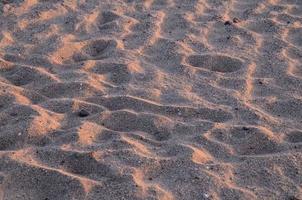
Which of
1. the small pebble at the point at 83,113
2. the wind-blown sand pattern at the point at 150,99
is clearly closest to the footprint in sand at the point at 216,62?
the wind-blown sand pattern at the point at 150,99

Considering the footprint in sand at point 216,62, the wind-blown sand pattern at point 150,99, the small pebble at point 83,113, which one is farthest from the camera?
the footprint in sand at point 216,62

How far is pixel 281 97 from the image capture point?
381cm

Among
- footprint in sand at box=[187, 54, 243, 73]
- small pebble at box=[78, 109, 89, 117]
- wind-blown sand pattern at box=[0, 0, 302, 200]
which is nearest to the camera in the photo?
wind-blown sand pattern at box=[0, 0, 302, 200]

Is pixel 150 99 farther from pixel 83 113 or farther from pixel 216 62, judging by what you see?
pixel 216 62

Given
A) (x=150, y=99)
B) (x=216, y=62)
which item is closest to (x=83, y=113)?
(x=150, y=99)

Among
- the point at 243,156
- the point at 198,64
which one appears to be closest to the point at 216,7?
the point at 198,64

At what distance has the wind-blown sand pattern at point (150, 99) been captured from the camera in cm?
301

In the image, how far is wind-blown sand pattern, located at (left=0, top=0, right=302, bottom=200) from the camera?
301 centimetres

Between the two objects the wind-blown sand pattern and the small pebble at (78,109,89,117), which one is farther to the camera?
the small pebble at (78,109,89,117)

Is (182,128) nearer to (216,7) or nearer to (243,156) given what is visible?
(243,156)

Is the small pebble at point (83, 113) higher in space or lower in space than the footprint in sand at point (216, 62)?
lower

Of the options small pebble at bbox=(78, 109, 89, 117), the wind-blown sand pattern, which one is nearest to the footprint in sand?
the wind-blown sand pattern

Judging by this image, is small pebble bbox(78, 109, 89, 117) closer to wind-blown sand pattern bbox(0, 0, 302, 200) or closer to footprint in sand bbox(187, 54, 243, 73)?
wind-blown sand pattern bbox(0, 0, 302, 200)

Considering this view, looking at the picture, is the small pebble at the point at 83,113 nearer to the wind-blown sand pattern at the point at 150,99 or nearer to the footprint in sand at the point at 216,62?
the wind-blown sand pattern at the point at 150,99
